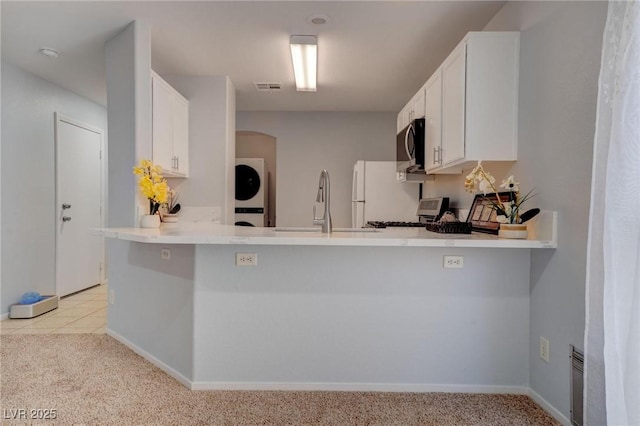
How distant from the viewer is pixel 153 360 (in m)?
2.59

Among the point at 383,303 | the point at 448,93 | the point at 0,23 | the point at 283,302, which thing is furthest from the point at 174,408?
the point at 0,23

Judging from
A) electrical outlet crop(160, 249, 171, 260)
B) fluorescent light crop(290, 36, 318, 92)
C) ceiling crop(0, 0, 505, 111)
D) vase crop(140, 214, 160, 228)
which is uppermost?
ceiling crop(0, 0, 505, 111)

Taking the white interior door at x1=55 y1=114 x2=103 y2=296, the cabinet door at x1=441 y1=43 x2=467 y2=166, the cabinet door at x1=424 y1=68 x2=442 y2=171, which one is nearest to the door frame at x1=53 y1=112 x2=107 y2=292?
the white interior door at x1=55 y1=114 x2=103 y2=296

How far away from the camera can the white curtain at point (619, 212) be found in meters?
1.20

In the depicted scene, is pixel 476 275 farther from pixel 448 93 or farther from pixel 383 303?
pixel 448 93

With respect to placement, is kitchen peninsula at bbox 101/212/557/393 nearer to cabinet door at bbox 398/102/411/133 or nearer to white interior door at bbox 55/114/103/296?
cabinet door at bbox 398/102/411/133

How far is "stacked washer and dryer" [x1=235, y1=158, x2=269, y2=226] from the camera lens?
5.80 m

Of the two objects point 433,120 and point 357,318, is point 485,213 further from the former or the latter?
point 357,318

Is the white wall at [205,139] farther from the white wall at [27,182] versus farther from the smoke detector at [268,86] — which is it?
the white wall at [27,182]

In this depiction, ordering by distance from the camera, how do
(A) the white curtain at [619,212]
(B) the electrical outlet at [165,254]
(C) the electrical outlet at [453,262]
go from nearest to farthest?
(A) the white curtain at [619,212], (C) the electrical outlet at [453,262], (B) the electrical outlet at [165,254]

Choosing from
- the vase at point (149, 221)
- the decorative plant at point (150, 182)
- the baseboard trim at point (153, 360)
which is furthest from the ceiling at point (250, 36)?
the baseboard trim at point (153, 360)

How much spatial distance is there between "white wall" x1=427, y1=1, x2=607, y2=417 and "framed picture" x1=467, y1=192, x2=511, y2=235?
0.76 ft

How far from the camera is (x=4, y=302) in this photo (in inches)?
140

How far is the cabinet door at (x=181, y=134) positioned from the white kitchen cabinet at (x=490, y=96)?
2.58 meters
